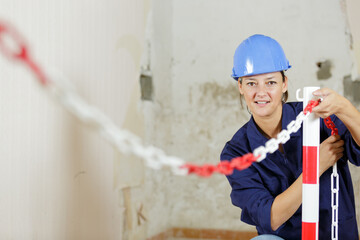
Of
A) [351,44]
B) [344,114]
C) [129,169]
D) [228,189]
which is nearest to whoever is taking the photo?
[344,114]

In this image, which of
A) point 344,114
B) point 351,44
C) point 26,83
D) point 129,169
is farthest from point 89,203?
point 351,44

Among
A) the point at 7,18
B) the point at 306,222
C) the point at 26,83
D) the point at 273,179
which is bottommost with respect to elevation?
the point at 306,222

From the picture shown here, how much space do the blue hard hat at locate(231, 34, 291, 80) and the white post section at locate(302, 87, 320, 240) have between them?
222mm

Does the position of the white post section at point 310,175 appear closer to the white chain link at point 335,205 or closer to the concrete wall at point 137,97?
the white chain link at point 335,205

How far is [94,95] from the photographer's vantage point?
2.42 meters

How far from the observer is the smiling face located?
63.0 inches

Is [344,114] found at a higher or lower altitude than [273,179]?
higher

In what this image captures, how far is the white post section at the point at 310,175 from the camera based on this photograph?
1395 millimetres

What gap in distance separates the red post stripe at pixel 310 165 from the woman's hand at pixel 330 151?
2.7 inches

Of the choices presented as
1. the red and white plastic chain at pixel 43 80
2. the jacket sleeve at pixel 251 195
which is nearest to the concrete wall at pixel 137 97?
the jacket sleeve at pixel 251 195

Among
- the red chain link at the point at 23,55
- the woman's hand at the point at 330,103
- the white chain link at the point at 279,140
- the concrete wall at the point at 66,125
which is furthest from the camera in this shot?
the concrete wall at the point at 66,125

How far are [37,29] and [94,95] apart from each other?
1.93 ft

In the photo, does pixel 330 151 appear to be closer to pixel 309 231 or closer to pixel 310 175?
pixel 310 175

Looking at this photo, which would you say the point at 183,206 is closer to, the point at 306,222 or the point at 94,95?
the point at 94,95
